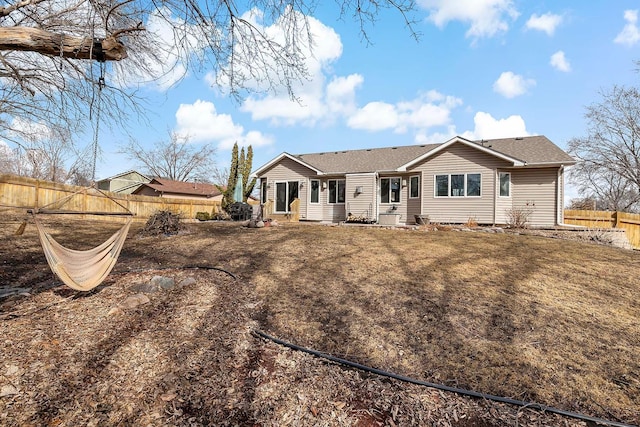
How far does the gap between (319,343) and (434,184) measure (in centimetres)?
1200

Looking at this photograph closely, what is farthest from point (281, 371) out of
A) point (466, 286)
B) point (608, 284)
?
point (608, 284)

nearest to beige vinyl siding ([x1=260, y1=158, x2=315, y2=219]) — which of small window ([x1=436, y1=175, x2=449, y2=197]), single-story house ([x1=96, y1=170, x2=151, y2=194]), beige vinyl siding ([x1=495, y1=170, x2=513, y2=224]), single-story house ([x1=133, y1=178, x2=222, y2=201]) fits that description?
small window ([x1=436, y1=175, x2=449, y2=197])

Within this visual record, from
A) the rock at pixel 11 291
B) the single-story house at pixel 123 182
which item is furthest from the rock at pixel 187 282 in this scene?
the single-story house at pixel 123 182

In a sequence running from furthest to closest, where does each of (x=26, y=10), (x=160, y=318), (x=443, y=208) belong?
(x=443, y=208) → (x=26, y=10) → (x=160, y=318)

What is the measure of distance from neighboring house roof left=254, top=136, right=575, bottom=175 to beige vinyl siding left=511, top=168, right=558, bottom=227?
60cm

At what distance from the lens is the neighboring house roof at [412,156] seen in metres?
12.9

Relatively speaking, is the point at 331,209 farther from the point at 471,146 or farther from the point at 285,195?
the point at 471,146

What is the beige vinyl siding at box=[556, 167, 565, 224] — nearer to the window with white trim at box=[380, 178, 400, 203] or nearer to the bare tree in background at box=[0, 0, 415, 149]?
the window with white trim at box=[380, 178, 400, 203]

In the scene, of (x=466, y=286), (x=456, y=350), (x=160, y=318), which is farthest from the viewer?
(x=466, y=286)

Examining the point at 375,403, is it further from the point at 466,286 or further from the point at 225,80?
the point at 225,80

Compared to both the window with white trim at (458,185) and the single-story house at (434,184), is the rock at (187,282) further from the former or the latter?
the window with white trim at (458,185)

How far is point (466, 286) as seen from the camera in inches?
209

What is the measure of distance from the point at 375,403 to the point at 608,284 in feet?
18.3

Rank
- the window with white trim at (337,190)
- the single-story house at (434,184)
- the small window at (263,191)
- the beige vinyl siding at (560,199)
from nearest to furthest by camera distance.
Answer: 1. the beige vinyl siding at (560,199)
2. the single-story house at (434,184)
3. the window with white trim at (337,190)
4. the small window at (263,191)
